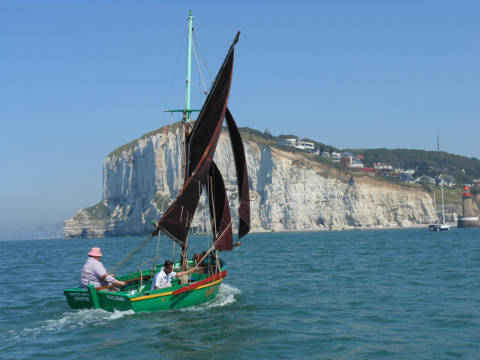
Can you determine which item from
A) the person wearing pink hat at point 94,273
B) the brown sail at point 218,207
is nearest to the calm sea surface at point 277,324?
the person wearing pink hat at point 94,273

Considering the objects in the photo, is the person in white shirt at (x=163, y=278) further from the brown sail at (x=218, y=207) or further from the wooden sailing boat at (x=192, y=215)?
the brown sail at (x=218, y=207)

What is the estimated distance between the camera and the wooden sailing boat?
1723 centimetres

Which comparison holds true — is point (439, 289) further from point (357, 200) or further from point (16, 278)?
point (357, 200)

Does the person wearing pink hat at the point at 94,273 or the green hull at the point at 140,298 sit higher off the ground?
the person wearing pink hat at the point at 94,273

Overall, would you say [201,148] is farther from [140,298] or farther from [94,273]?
[140,298]

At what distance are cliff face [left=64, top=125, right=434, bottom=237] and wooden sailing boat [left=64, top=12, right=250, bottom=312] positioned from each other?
107m

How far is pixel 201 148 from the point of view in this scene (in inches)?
787

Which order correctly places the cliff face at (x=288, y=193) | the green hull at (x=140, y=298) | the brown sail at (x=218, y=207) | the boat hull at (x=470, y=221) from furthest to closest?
the boat hull at (x=470, y=221) → the cliff face at (x=288, y=193) → the brown sail at (x=218, y=207) → the green hull at (x=140, y=298)

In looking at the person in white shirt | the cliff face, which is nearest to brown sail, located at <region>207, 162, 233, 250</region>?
the person in white shirt

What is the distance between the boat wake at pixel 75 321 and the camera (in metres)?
15.9

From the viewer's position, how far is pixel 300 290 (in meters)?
23.1

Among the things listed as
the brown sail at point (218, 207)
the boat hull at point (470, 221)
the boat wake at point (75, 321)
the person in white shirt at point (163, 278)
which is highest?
the brown sail at point (218, 207)

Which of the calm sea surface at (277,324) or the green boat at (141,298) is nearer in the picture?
the calm sea surface at (277,324)

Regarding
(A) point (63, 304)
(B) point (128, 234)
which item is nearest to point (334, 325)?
(A) point (63, 304)
